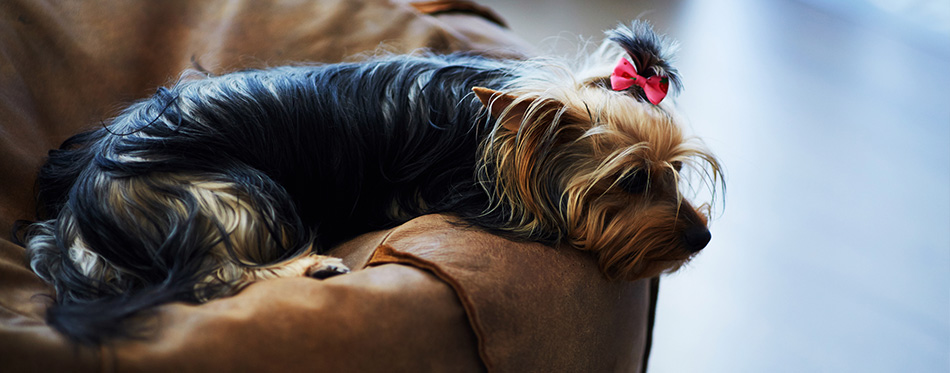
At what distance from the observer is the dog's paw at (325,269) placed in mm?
1629

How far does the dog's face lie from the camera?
5.72ft

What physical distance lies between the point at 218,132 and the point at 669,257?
121 cm

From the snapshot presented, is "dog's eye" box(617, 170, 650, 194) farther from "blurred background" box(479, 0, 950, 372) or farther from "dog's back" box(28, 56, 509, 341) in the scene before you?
"dog's back" box(28, 56, 509, 341)

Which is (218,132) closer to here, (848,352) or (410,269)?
(410,269)

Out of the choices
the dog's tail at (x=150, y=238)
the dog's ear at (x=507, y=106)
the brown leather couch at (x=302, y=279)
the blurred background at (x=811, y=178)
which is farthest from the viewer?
the blurred background at (x=811, y=178)

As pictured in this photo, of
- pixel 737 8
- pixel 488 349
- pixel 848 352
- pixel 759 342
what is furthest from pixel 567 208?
pixel 737 8

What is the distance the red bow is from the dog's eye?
20 cm

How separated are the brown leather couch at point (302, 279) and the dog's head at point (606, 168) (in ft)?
0.34

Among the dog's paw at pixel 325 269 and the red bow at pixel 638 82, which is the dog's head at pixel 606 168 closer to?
the red bow at pixel 638 82

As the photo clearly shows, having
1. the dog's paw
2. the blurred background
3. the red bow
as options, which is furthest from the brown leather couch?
the blurred background

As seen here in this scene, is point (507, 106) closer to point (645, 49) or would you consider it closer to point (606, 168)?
point (606, 168)

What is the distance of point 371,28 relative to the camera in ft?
8.40

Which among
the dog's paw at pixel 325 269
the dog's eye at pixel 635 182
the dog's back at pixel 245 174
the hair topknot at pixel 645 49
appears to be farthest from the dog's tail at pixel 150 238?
the hair topknot at pixel 645 49

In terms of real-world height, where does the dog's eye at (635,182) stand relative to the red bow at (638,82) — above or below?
below
